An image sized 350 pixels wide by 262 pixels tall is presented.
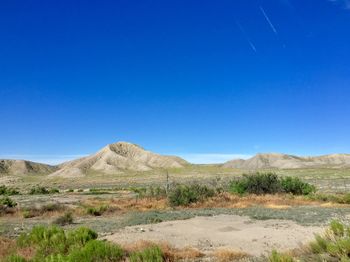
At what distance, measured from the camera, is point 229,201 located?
1395 inches

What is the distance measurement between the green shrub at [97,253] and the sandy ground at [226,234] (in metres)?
3.64

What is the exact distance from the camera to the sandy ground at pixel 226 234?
15.8 metres

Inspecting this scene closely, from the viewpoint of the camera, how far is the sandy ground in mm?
15766

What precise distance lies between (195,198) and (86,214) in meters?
9.39

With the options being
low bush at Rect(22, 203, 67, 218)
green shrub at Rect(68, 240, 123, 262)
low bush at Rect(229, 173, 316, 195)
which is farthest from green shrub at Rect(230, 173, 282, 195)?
green shrub at Rect(68, 240, 123, 262)

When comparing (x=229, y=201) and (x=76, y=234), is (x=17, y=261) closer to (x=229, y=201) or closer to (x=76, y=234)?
(x=76, y=234)

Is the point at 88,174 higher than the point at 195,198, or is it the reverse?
the point at 88,174

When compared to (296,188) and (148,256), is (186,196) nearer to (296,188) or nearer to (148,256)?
(296,188)

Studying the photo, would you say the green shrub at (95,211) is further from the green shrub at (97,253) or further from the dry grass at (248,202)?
the green shrub at (97,253)

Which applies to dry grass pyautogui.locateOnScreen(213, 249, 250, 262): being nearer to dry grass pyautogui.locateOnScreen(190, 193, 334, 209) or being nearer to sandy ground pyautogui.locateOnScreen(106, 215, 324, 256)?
sandy ground pyautogui.locateOnScreen(106, 215, 324, 256)

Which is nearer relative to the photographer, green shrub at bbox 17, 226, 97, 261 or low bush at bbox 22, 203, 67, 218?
green shrub at bbox 17, 226, 97, 261

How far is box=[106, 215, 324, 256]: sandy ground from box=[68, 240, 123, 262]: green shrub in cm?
364

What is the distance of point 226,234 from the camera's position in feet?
62.1

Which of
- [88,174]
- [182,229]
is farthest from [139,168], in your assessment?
[182,229]
